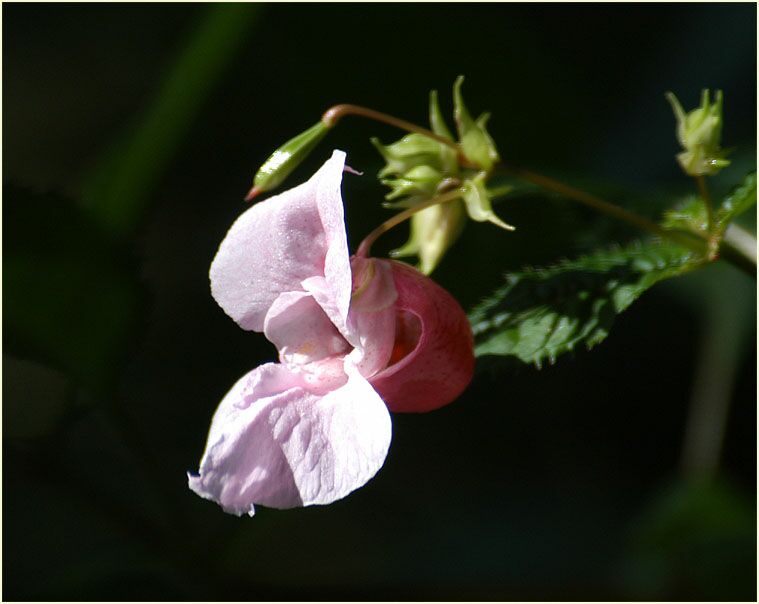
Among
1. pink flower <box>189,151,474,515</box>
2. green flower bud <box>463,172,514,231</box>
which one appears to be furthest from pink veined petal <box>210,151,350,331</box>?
green flower bud <box>463,172,514,231</box>

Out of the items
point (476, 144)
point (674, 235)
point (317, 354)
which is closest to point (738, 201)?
point (674, 235)

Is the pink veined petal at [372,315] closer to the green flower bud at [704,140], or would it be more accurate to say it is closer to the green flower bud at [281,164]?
the green flower bud at [281,164]

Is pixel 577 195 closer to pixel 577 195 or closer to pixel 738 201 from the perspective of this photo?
pixel 577 195

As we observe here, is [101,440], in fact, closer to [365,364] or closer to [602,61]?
[602,61]

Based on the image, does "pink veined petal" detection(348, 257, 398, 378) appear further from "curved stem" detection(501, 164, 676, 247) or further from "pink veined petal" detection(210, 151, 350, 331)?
"curved stem" detection(501, 164, 676, 247)

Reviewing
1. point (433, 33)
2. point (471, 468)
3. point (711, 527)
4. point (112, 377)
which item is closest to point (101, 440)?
point (471, 468)

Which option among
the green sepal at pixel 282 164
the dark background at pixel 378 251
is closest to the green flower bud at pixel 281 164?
the green sepal at pixel 282 164
